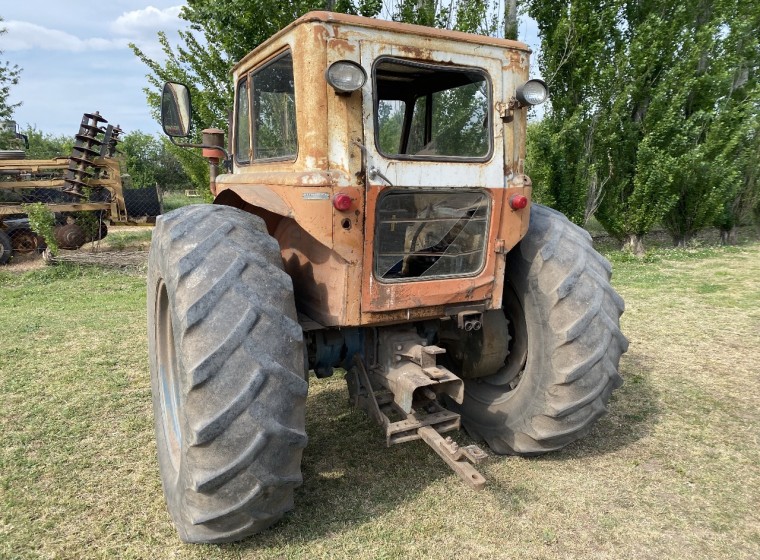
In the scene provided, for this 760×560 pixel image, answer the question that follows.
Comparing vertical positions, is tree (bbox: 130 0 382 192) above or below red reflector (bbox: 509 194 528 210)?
above

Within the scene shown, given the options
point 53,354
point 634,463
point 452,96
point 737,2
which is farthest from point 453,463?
point 737,2

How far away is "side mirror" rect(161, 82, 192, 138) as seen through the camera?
3012mm

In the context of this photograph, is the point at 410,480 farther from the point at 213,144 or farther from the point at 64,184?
the point at 64,184

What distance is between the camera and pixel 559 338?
8.82 ft

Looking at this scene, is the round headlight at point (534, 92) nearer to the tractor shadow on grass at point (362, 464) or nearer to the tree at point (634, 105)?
the tractor shadow on grass at point (362, 464)

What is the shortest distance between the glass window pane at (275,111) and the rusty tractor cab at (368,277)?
2cm

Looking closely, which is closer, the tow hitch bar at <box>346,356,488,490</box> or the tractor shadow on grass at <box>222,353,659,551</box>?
the tow hitch bar at <box>346,356,488,490</box>

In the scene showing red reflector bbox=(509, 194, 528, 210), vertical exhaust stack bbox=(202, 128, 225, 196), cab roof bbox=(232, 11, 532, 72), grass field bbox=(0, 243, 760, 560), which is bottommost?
grass field bbox=(0, 243, 760, 560)

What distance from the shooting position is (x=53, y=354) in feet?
15.7

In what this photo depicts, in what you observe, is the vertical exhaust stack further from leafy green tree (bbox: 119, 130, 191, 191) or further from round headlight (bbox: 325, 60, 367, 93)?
leafy green tree (bbox: 119, 130, 191, 191)

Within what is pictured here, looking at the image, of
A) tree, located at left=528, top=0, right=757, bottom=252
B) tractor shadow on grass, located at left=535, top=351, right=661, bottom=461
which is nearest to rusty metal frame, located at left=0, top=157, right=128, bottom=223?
tree, located at left=528, top=0, right=757, bottom=252

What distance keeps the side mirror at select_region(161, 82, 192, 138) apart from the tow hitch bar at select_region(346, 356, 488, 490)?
5.50 ft

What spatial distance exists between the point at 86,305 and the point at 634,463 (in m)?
6.37

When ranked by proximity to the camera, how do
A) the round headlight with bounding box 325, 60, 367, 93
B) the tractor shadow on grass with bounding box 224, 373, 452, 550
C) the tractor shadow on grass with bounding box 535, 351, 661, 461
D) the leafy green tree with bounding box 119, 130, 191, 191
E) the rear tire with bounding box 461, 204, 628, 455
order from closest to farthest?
the round headlight with bounding box 325, 60, 367, 93
the tractor shadow on grass with bounding box 224, 373, 452, 550
the rear tire with bounding box 461, 204, 628, 455
the tractor shadow on grass with bounding box 535, 351, 661, 461
the leafy green tree with bounding box 119, 130, 191, 191
